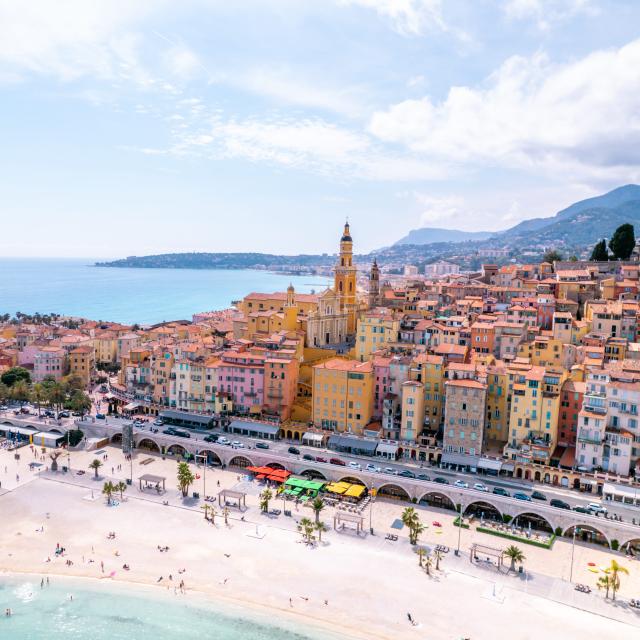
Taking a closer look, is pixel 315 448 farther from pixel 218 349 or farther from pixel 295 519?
pixel 218 349

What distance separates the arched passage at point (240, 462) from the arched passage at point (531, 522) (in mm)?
30118

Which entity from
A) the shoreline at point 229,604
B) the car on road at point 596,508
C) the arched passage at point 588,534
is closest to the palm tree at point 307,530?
the shoreline at point 229,604

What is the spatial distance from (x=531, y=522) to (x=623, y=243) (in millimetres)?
76968

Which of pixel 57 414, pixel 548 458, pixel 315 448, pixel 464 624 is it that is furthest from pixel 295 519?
pixel 57 414

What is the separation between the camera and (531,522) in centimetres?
5519

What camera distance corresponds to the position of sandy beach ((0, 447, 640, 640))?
4197 centimetres

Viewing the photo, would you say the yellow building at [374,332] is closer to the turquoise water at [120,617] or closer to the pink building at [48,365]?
the turquoise water at [120,617]

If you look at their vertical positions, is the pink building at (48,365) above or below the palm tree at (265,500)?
above

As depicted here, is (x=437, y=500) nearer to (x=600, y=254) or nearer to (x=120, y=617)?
(x=120, y=617)

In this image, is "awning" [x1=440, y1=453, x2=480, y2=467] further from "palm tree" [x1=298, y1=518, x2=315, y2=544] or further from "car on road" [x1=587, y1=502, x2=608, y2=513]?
"palm tree" [x1=298, y1=518, x2=315, y2=544]

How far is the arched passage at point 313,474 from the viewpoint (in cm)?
6398

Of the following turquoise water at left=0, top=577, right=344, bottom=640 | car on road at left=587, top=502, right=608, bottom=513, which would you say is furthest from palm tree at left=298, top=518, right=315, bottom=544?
car on road at left=587, top=502, right=608, bottom=513

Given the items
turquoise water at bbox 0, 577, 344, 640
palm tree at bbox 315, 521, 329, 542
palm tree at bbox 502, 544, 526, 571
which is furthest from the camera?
palm tree at bbox 315, 521, 329, 542

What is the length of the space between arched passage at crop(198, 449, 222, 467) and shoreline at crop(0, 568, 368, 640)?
23186 millimetres
